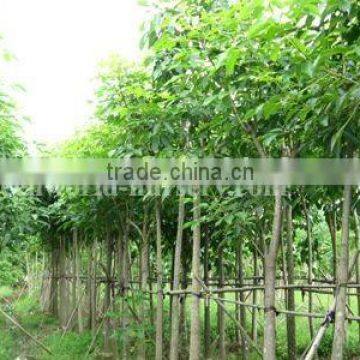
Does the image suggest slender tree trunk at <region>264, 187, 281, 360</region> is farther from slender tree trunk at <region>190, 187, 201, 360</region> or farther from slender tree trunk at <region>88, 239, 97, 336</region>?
slender tree trunk at <region>88, 239, 97, 336</region>

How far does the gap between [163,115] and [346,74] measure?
212 centimetres

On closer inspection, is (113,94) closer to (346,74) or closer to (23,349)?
(346,74)

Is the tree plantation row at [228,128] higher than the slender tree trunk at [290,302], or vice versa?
the tree plantation row at [228,128]

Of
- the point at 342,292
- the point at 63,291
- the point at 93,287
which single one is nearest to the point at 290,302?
the point at 342,292

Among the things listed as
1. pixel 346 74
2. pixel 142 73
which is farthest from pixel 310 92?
pixel 142 73

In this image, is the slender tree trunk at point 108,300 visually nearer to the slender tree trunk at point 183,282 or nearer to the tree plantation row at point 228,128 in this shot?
the tree plantation row at point 228,128

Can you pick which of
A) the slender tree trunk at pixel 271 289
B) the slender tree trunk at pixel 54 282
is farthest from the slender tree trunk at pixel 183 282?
the slender tree trunk at pixel 54 282

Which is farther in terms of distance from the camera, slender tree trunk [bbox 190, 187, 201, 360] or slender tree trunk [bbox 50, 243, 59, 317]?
slender tree trunk [bbox 50, 243, 59, 317]

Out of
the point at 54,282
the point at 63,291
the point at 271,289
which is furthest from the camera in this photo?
the point at 54,282

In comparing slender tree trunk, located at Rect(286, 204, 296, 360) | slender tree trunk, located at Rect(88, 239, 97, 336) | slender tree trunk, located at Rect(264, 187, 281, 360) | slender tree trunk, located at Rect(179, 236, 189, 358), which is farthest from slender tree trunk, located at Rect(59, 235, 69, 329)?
slender tree trunk, located at Rect(264, 187, 281, 360)

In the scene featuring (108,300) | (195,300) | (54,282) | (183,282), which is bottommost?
(54,282)

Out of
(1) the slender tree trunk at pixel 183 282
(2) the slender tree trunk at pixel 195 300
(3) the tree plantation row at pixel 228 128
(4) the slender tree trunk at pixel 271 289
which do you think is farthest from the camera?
(1) the slender tree trunk at pixel 183 282

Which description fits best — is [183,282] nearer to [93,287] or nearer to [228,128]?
[93,287]

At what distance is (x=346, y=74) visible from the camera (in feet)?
8.29
